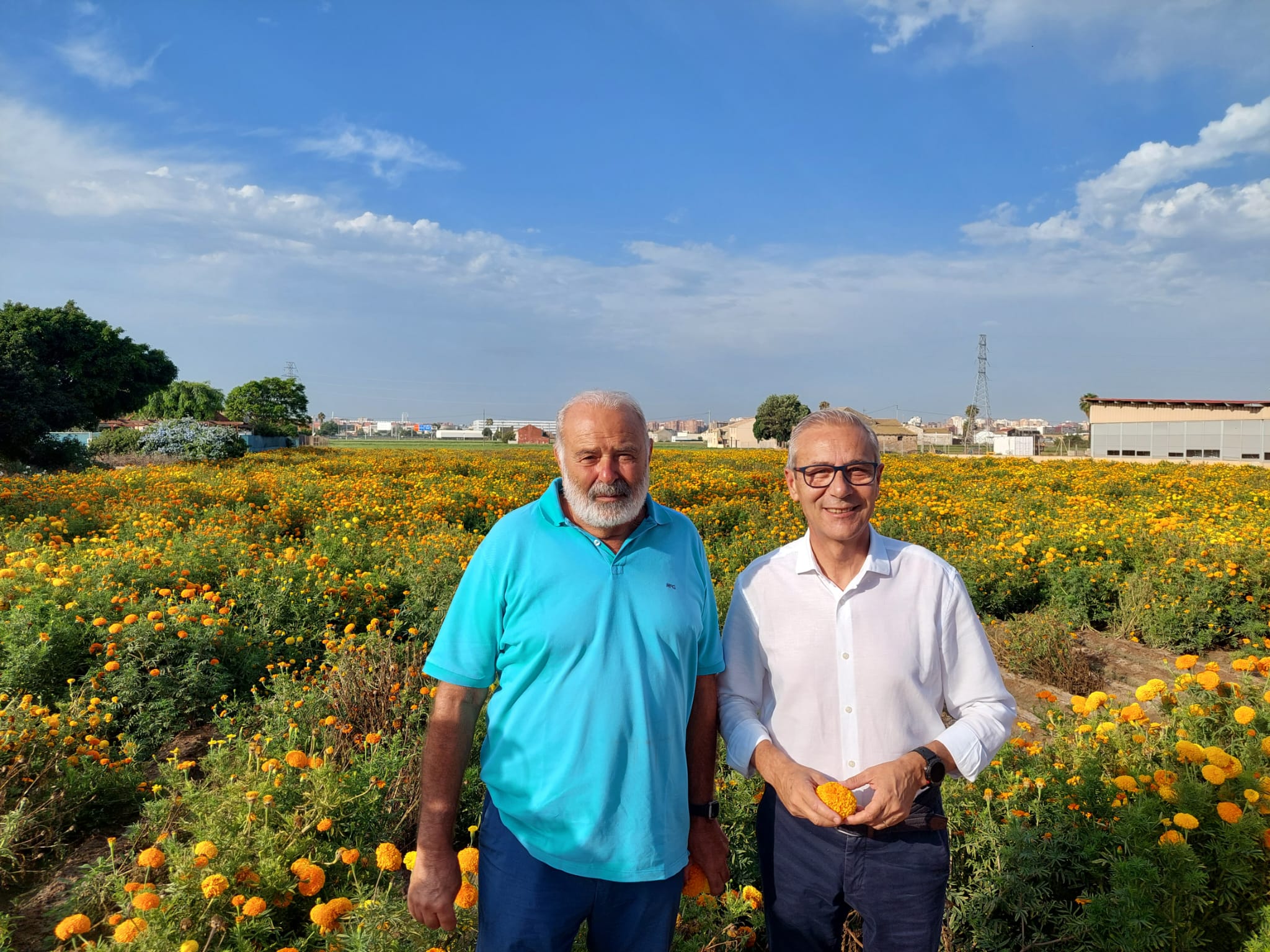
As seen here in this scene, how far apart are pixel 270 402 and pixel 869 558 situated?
239ft

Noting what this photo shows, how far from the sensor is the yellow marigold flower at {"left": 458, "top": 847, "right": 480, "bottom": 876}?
1.75 m

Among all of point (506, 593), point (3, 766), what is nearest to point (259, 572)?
point (3, 766)

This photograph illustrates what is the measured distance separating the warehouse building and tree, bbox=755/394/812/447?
99.0 feet

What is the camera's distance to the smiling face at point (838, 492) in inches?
67.1

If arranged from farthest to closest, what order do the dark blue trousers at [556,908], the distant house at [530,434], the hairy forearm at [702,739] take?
the distant house at [530,434], the hairy forearm at [702,739], the dark blue trousers at [556,908]

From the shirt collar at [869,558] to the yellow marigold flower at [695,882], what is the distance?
30.6 inches

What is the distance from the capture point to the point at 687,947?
78.8 inches

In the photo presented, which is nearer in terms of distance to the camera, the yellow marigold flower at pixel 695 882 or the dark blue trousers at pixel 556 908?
the dark blue trousers at pixel 556 908

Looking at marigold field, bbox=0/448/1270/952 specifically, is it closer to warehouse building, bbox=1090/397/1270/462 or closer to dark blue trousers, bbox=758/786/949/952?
dark blue trousers, bbox=758/786/949/952

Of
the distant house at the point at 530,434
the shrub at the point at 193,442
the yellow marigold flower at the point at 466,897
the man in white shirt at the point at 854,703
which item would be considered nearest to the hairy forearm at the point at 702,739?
the man in white shirt at the point at 854,703

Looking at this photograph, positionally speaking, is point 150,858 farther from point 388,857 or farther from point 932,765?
point 932,765

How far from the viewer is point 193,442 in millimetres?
21766

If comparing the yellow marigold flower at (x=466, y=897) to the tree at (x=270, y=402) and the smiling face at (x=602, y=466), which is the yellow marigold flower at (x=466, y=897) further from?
the tree at (x=270, y=402)

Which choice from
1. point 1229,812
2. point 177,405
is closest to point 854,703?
point 1229,812
